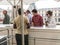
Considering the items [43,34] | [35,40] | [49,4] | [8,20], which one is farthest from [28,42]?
[49,4]

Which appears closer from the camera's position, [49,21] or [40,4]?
[49,21]

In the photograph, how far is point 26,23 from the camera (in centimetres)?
369

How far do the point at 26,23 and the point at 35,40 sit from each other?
473mm

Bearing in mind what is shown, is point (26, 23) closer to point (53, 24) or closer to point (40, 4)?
point (53, 24)

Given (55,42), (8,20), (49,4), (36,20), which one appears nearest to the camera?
(55,42)

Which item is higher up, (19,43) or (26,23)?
(26,23)

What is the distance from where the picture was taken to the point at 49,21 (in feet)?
12.7

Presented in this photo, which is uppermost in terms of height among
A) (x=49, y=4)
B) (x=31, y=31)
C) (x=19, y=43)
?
(x=49, y=4)

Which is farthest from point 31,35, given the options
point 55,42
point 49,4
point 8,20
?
point 49,4

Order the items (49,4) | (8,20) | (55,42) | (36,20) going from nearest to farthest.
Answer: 1. (55,42)
2. (36,20)
3. (8,20)
4. (49,4)

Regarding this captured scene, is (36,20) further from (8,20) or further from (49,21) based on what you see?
(8,20)

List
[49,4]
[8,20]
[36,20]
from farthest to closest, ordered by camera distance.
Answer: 1. [49,4]
2. [8,20]
3. [36,20]

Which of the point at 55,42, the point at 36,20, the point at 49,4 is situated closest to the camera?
the point at 55,42

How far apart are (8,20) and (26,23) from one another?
211cm
